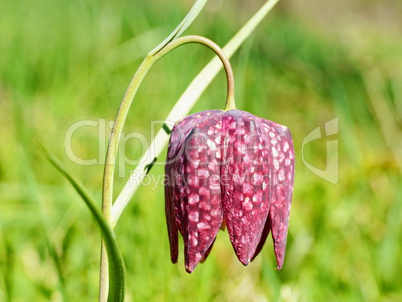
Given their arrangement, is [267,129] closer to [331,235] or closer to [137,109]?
[331,235]

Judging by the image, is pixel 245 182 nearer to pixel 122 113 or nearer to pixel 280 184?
pixel 280 184

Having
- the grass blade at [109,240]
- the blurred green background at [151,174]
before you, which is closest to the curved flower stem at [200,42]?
the grass blade at [109,240]

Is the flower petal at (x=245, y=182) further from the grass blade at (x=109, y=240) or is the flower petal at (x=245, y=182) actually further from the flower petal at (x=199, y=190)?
the grass blade at (x=109, y=240)

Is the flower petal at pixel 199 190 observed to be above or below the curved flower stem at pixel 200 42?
below

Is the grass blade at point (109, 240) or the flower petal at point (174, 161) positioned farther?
the flower petal at point (174, 161)

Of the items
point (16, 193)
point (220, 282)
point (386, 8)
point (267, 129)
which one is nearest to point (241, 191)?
point (267, 129)

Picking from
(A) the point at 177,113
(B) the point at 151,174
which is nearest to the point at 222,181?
(A) the point at 177,113
